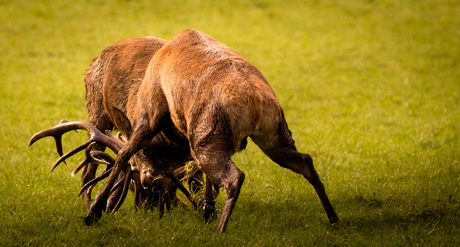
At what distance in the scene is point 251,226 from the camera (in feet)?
17.3

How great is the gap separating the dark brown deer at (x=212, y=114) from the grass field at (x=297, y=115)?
→ 1.98 ft

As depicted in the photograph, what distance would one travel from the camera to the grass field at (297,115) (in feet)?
16.8

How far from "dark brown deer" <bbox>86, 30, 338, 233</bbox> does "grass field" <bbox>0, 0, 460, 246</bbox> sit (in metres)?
0.60

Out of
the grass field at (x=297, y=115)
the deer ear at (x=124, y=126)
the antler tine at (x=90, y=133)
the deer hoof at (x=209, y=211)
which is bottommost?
the grass field at (x=297, y=115)


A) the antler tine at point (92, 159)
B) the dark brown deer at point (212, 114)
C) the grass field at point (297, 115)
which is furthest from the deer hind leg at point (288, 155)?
the antler tine at point (92, 159)

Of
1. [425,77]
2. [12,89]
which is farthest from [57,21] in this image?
[425,77]

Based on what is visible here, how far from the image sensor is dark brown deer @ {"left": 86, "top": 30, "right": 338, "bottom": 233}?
13.9 feet

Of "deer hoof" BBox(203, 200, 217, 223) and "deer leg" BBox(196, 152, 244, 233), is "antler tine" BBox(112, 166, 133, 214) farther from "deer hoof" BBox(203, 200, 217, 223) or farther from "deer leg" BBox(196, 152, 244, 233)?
"deer leg" BBox(196, 152, 244, 233)

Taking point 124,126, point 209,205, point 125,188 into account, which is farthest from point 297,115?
point 125,188

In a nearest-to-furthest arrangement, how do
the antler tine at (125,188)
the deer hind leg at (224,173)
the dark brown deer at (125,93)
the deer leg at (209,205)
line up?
the deer hind leg at (224,173) < the deer leg at (209,205) < the antler tine at (125,188) < the dark brown deer at (125,93)

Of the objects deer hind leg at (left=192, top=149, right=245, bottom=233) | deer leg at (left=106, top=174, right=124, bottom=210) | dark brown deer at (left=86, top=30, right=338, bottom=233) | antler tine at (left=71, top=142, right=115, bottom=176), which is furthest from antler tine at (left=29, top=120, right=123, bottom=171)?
deer hind leg at (left=192, top=149, right=245, bottom=233)

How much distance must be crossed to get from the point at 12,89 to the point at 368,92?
29.7 ft

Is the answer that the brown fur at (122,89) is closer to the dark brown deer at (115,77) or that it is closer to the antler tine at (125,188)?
the dark brown deer at (115,77)

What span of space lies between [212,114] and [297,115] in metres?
6.95
